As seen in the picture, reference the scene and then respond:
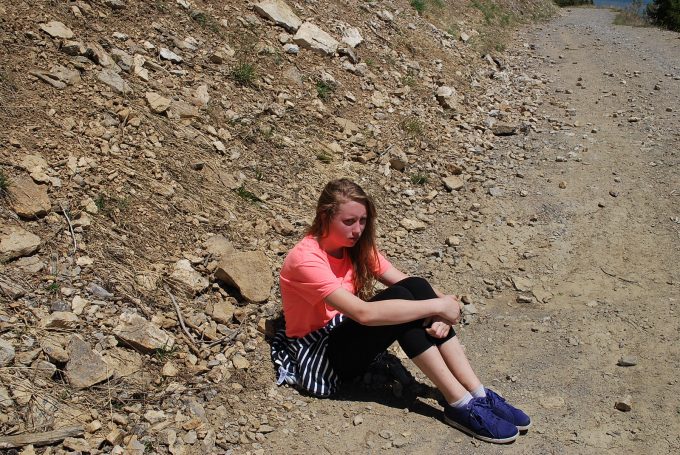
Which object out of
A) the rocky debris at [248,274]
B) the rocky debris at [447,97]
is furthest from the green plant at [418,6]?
the rocky debris at [248,274]

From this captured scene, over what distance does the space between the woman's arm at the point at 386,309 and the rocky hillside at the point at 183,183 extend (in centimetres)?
82

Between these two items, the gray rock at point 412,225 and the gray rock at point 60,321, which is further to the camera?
the gray rock at point 412,225

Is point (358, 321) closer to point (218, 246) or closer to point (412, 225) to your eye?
point (218, 246)

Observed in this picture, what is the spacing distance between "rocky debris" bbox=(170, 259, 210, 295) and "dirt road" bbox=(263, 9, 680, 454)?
3.07ft

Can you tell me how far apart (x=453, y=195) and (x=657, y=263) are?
6.36 feet

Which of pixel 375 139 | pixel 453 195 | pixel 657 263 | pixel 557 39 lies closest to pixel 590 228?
pixel 657 263

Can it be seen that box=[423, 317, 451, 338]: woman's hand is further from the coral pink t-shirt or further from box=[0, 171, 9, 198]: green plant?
box=[0, 171, 9, 198]: green plant

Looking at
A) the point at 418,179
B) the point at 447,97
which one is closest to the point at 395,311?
the point at 418,179

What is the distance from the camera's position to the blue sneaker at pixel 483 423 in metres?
3.29

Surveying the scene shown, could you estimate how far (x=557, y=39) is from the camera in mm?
13906

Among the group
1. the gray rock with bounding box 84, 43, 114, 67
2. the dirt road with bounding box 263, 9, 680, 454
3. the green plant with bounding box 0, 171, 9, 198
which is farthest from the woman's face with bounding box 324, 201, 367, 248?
the gray rock with bounding box 84, 43, 114, 67

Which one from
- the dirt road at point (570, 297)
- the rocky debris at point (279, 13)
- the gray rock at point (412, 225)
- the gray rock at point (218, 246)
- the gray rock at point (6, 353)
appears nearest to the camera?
the gray rock at point (6, 353)

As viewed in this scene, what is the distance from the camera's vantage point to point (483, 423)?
10.8ft

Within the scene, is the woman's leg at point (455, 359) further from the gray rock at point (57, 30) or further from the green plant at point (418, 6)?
the green plant at point (418, 6)
